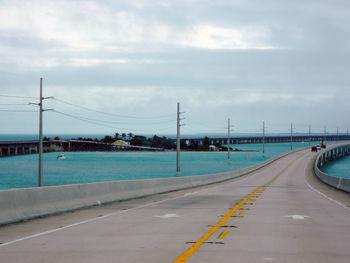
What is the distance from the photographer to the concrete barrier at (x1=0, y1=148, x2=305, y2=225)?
1448cm

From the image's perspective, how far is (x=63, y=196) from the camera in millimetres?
17578

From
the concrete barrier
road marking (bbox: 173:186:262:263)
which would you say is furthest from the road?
the concrete barrier

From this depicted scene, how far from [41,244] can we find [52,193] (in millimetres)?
6169

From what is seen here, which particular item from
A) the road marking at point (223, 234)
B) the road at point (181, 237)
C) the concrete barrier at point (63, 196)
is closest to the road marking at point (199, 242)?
the road at point (181, 237)

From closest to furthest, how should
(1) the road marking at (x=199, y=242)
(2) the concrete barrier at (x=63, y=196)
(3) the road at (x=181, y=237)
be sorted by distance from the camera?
(1) the road marking at (x=199, y=242) < (3) the road at (x=181, y=237) < (2) the concrete barrier at (x=63, y=196)

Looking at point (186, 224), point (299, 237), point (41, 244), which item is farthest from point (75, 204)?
point (299, 237)

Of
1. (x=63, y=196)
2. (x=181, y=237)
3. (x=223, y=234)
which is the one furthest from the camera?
(x=63, y=196)

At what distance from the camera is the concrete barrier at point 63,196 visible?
14.5 meters

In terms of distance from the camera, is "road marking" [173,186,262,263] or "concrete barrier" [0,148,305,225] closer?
"road marking" [173,186,262,263]

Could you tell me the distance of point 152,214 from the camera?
16.9 meters

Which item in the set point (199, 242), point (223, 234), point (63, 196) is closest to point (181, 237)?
point (199, 242)

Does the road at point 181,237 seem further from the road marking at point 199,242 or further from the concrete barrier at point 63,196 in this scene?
the concrete barrier at point 63,196

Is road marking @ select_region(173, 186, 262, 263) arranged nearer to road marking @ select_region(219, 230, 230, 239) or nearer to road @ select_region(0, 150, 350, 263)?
road @ select_region(0, 150, 350, 263)

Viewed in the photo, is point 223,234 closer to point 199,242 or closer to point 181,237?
point 181,237
